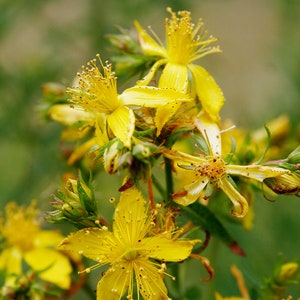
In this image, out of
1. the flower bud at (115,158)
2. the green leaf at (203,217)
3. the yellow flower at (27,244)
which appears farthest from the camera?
the yellow flower at (27,244)

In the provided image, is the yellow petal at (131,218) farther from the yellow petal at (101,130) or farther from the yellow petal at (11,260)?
the yellow petal at (11,260)

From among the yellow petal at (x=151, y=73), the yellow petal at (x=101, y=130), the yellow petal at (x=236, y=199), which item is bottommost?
the yellow petal at (x=236, y=199)

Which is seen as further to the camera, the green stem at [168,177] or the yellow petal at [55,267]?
the yellow petal at [55,267]


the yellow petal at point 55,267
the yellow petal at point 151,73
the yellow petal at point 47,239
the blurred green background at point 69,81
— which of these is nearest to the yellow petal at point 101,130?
the yellow petal at point 151,73

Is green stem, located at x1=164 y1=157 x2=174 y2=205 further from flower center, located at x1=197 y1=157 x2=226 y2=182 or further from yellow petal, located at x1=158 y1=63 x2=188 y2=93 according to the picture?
yellow petal, located at x1=158 y1=63 x2=188 y2=93

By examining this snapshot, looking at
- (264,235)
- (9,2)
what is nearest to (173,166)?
(264,235)

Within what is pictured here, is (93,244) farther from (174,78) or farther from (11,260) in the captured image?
(11,260)

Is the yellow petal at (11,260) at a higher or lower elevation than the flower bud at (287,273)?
lower

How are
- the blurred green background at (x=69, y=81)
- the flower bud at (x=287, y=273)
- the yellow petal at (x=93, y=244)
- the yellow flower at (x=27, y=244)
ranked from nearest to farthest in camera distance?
the yellow petal at (x=93, y=244)
the flower bud at (x=287, y=273)
the yellow flower at (x=27, y=244)
the blurred green background at (x=69, y=81)
